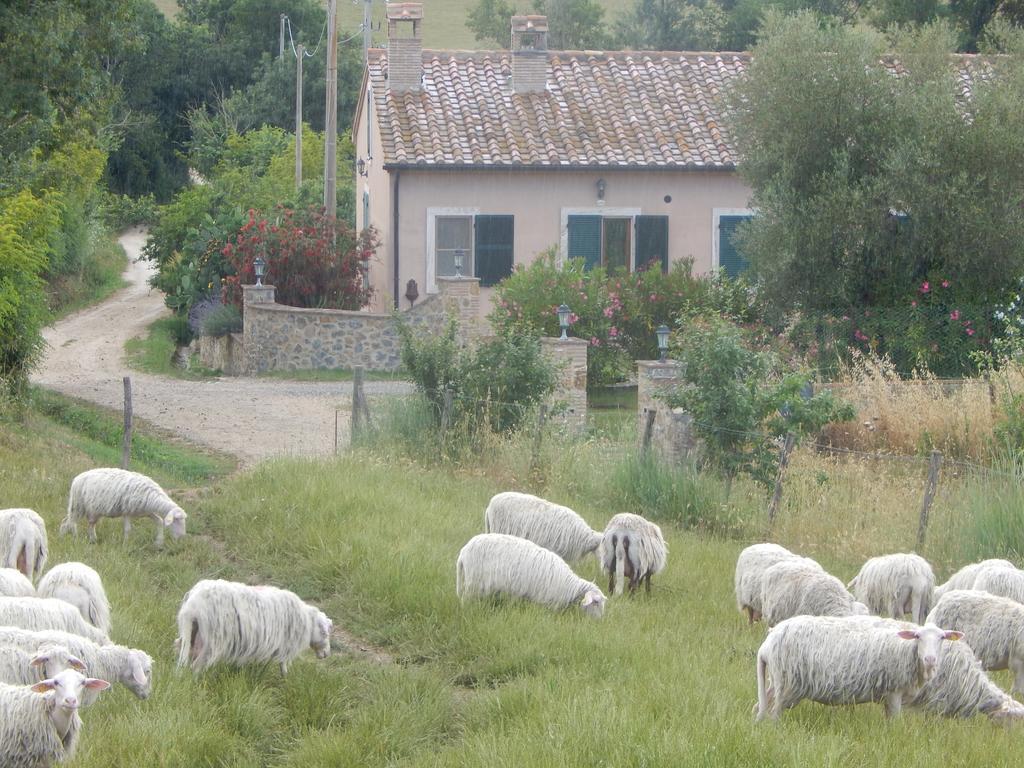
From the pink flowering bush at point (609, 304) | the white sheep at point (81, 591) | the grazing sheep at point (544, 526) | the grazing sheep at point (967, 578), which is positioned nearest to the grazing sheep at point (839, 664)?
the grazing sheep at point (967, 578)

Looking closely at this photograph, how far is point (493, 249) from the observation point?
2692cm

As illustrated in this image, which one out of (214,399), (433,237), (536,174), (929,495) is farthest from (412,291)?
(929,495)

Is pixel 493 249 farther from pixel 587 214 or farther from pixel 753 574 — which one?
pixel 753 574

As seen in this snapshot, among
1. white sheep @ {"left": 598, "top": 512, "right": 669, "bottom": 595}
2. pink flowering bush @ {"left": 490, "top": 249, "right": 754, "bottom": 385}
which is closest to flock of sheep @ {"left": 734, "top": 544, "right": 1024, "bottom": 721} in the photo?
white sheep @ {"left": 598, "top": 512, "right": 669, "bottom": 595}

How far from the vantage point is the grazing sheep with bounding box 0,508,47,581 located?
9266 millimetres

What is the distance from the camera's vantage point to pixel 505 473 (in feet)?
47.0

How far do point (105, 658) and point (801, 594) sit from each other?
160 inches

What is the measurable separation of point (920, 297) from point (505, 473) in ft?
29.8

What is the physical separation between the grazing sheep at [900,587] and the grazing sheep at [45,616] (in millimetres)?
4817

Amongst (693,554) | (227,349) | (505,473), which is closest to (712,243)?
(227,349)

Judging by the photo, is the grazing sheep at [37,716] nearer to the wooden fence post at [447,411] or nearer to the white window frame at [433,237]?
the wooden fence post at [447,411]

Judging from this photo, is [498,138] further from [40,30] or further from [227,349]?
[40,30]

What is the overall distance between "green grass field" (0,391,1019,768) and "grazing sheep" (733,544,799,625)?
154 millimetres

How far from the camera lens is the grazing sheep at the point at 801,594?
828cm
